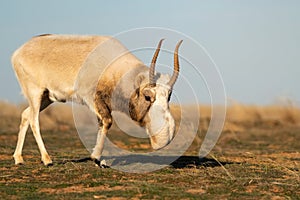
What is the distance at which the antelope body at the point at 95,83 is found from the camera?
30.3ft

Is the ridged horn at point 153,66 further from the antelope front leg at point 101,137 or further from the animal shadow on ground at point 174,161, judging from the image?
the animal shadow on ground at point 174,161

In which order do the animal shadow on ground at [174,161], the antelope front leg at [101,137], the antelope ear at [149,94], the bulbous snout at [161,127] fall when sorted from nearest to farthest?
the bulbous snout at [161,127]
the antelope ear at [149,94]
the antelope front leg at [101,137]
the animal shadow on ground at [174,161]

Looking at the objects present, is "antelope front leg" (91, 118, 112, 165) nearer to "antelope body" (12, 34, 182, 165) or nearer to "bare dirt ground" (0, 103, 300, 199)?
"antelope body" (12, 34, 182, 165)

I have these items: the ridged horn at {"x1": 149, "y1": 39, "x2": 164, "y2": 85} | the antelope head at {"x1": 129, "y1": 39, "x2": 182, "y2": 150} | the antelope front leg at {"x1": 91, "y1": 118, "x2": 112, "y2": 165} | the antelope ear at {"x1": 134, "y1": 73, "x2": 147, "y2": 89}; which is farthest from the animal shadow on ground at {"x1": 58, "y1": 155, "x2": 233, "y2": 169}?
the ridged horn at {"x1": 149, "y1": 39, "x2": 164, "y2": 85}

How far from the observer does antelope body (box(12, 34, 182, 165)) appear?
924 centimetres

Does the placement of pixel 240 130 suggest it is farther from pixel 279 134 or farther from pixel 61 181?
pixel 61 181

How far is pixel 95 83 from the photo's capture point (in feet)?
32.6

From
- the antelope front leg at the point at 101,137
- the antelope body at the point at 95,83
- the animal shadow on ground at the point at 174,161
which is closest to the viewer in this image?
the antelope body at the point at 95,83

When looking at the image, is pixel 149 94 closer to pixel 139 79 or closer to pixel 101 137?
pixel 139 79

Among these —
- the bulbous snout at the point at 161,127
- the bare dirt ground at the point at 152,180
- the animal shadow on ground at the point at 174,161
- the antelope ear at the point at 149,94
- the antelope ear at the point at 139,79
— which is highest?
the antelope ear at the point at 139,79

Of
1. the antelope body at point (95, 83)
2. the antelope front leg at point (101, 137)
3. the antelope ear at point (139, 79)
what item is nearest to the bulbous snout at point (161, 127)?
the antelope body at point (95, 83)

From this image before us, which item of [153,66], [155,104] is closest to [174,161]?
[155,104]

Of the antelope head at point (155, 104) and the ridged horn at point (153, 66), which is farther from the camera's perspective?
the ridged horn at point (153, 66)

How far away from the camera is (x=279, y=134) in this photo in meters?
22.4
